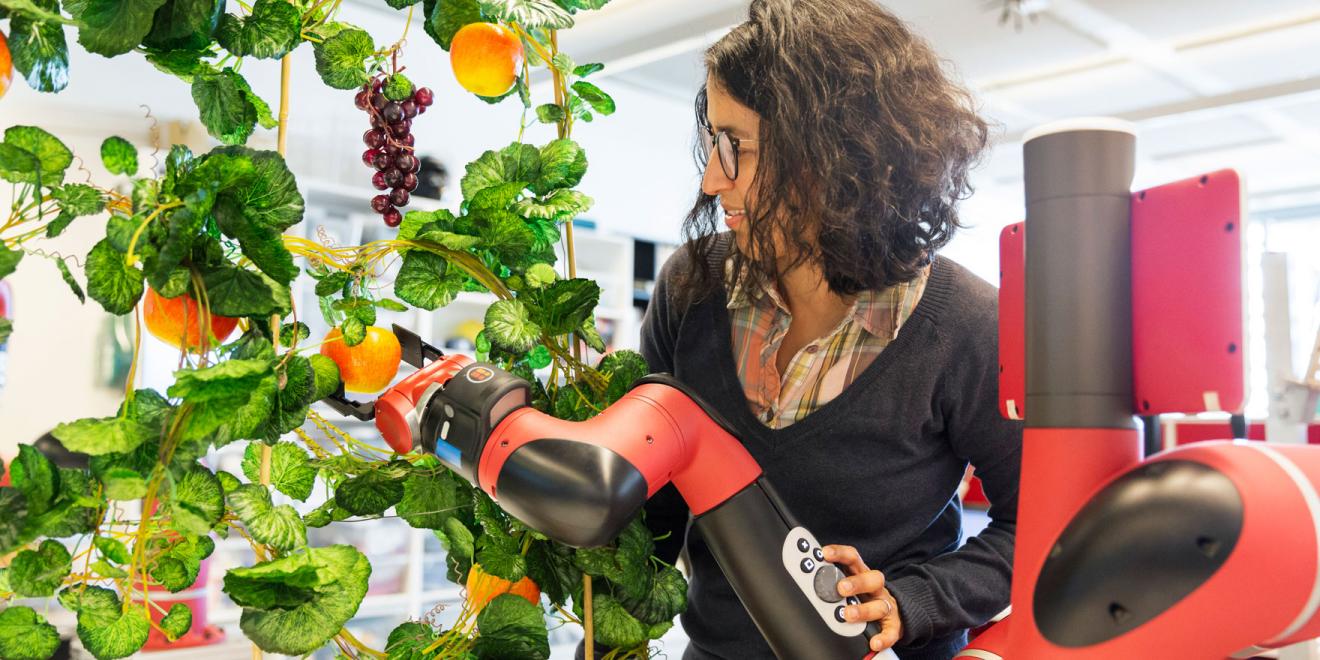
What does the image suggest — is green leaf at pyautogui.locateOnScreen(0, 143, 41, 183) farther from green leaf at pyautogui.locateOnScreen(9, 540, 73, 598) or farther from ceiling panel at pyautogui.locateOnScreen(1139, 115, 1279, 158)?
ceiling panel at pyautogui.locateOnScreen(1139, 115, 1279, 158)

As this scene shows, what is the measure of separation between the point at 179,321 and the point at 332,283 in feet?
0.38

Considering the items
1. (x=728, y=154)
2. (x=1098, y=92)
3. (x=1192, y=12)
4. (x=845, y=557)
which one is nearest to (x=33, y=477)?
(x=845, y=557)

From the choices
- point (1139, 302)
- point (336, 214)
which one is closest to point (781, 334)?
point (1139, 302)

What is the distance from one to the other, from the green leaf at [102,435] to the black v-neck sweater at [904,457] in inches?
23.8

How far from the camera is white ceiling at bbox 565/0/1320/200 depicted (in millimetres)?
4574

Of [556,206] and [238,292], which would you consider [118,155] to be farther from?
[556,206]

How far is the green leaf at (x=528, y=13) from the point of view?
2.38 feet

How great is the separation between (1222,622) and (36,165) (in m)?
0.69

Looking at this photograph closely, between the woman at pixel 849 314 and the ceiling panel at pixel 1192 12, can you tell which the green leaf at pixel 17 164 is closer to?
the woman at pixel 849 314

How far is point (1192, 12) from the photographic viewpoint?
4.62m

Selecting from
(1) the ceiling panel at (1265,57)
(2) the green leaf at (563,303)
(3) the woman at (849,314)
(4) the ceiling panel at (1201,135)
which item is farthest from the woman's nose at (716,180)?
(4) the ceiling panel at (1201,135)

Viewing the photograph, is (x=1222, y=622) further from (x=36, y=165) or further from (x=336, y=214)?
(x=336, y=214)

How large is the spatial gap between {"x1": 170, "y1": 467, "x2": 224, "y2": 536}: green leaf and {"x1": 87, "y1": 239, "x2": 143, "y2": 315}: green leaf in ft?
0.36

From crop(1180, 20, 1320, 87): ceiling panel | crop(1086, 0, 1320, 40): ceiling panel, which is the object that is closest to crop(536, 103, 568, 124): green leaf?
crop(1086, 0, 1320, 40): ceiling panel
